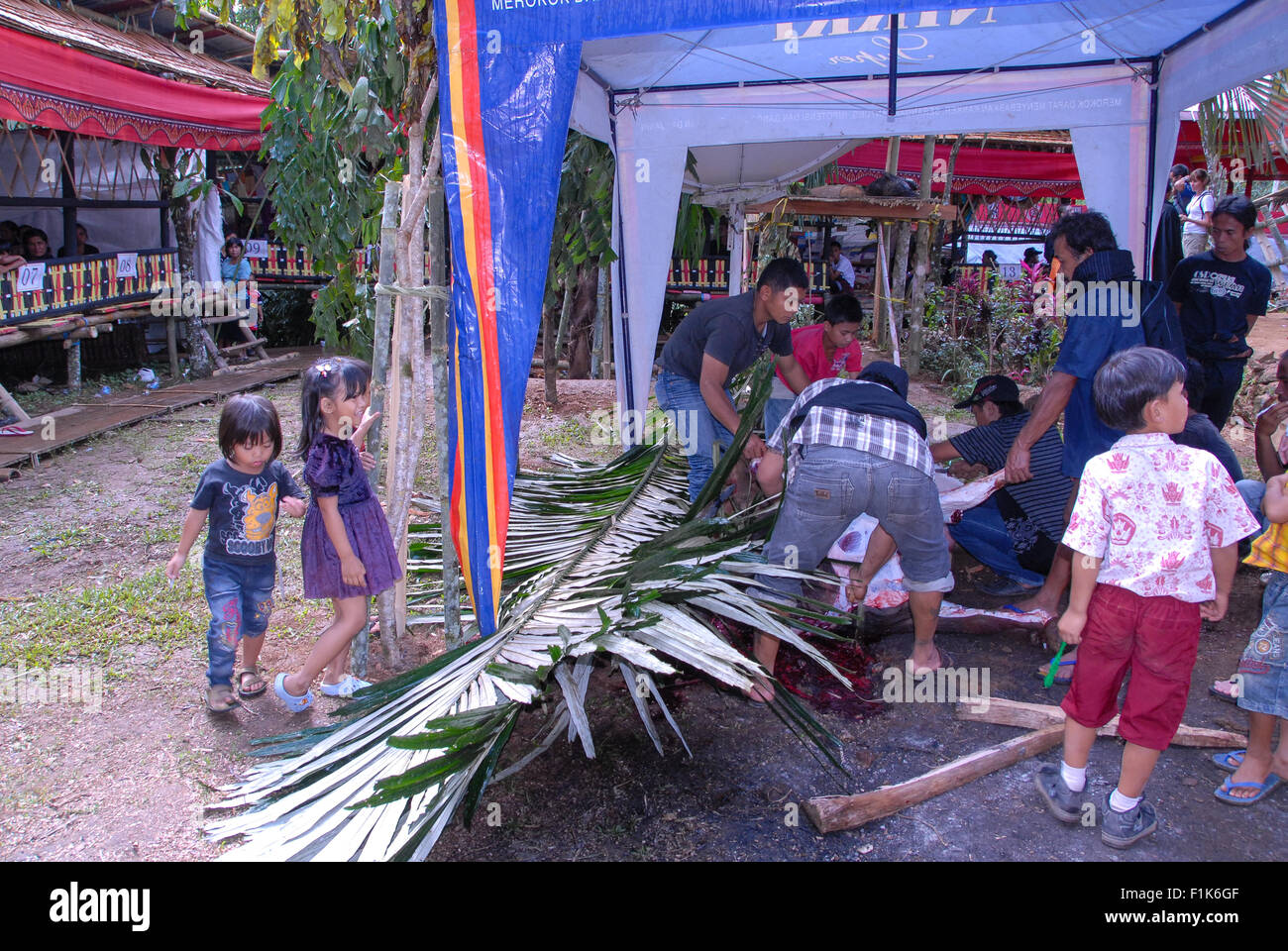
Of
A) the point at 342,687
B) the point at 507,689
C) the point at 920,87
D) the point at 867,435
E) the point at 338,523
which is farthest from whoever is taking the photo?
the point at 920,87

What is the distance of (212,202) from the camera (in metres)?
10.6

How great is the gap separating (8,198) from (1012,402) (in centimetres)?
846

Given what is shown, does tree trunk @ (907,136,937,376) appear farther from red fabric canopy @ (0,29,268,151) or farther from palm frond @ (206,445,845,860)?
red fabric canopy @ (0,29,268,151)

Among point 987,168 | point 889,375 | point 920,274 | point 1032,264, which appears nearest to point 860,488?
point 889,375

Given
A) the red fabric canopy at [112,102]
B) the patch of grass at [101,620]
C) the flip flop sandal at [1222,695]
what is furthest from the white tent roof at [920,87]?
the red fabric canopy at [112,102]

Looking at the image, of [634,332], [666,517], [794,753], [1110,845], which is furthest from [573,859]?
[634,332]

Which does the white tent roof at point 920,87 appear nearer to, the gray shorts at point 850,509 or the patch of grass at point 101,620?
the gray shorts at point 850,509

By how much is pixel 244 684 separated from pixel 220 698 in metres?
0.17

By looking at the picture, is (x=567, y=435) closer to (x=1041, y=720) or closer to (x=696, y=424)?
(x=696, y=424)

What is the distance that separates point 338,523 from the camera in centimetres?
312

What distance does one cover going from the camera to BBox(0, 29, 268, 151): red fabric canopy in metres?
6.50

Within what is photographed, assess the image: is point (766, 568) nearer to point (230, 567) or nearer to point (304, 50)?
point (230, 567)

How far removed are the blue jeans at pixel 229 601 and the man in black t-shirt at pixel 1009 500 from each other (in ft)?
9.63

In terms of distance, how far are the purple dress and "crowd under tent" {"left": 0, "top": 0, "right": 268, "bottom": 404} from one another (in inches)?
200
